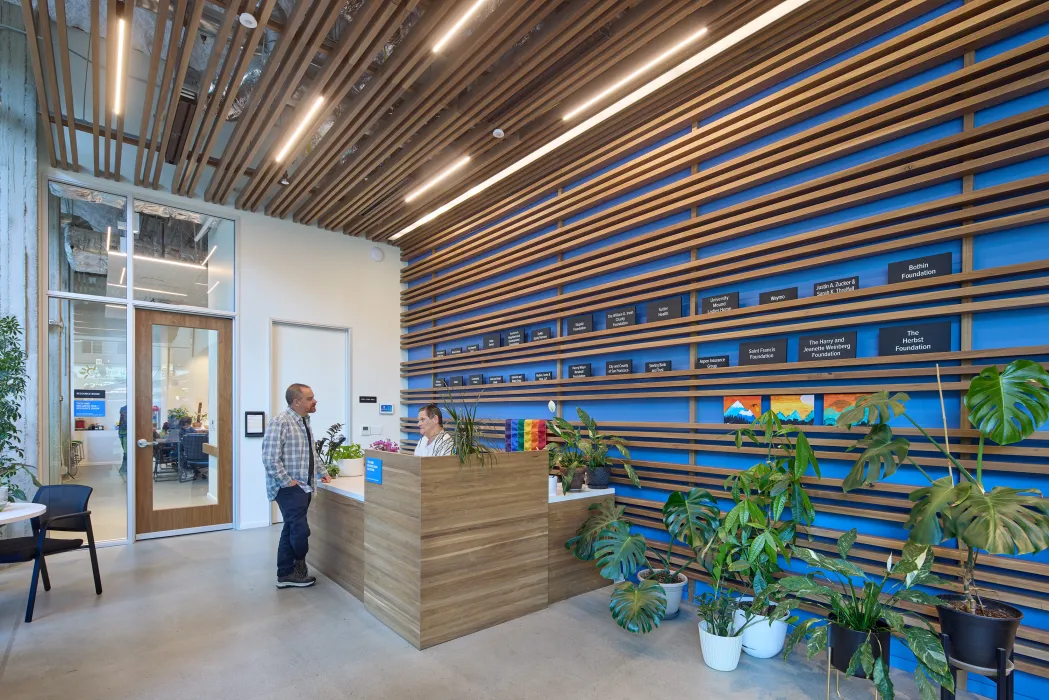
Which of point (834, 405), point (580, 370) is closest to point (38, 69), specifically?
point (580, 370)

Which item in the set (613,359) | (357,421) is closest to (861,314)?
(613,359)

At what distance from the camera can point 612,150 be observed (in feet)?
16.1

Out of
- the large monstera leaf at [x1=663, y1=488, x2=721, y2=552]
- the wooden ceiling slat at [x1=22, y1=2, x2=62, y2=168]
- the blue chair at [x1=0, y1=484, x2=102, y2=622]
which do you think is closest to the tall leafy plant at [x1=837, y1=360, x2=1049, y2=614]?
the large monstera leaf at [x1=663, y1=488, x2=721, y2=552]

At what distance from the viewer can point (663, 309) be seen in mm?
4414

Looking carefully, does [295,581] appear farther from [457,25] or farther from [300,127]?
[457,25]

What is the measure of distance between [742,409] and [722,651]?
165 centimetres

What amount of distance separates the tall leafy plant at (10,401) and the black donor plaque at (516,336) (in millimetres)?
4708

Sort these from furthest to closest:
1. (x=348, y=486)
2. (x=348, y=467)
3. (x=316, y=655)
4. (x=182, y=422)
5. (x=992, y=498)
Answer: (x=182, y=422) → (x=348, y=467) → (x=348, y=486) → (x=316, y=655) → (x=992, y=498)

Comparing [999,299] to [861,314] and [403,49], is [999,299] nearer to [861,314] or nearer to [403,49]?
[861,314]

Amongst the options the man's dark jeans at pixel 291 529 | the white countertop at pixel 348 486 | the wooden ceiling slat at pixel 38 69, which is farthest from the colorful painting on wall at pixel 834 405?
the wooden ceiling slat at pixel 38 69

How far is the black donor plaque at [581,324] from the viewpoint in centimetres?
514

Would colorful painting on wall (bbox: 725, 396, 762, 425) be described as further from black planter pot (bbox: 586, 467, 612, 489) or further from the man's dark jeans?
the man's dark jeans

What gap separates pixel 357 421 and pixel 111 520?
3.04m

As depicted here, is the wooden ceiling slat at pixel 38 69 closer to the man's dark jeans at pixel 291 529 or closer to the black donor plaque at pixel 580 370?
the man's dark jeans at pixel 291 529
